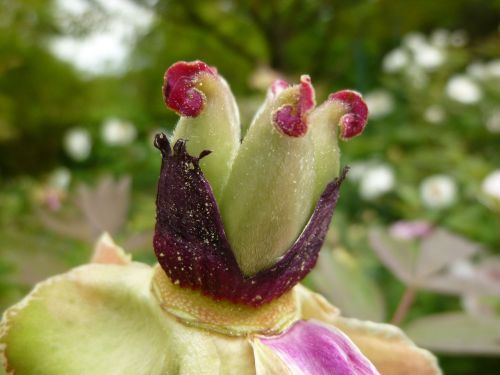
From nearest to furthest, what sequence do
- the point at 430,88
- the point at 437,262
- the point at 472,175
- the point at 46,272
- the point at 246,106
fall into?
1. the point at 46,272
2. the point at 437,262
3. the point at 472,175
4. the point at 246,106
5. the point at 430,88

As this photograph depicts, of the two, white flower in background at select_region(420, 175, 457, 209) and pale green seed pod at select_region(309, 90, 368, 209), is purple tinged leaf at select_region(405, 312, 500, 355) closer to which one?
pale green seed pod at select_region(309, 90, 368, 209)

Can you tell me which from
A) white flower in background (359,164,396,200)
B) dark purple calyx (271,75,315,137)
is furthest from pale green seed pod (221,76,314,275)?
white flower in background (359,164,396,200)

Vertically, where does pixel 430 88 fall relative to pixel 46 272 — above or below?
above

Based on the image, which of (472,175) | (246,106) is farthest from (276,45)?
(472,175)

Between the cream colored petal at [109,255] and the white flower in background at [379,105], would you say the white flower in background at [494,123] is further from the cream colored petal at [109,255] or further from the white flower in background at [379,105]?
the cream colored petal at [109,255]

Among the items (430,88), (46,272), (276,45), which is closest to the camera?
(46,272)

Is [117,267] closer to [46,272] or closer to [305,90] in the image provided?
[305,90]

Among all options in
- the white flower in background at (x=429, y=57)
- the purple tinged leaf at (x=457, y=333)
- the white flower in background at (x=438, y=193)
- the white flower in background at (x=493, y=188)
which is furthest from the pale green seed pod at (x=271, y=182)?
the white flower in background at (x=429, y=57)

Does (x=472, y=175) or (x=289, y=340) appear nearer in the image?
(x=289, y=340)

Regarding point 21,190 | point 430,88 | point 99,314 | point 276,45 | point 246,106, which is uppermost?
point 276,45
